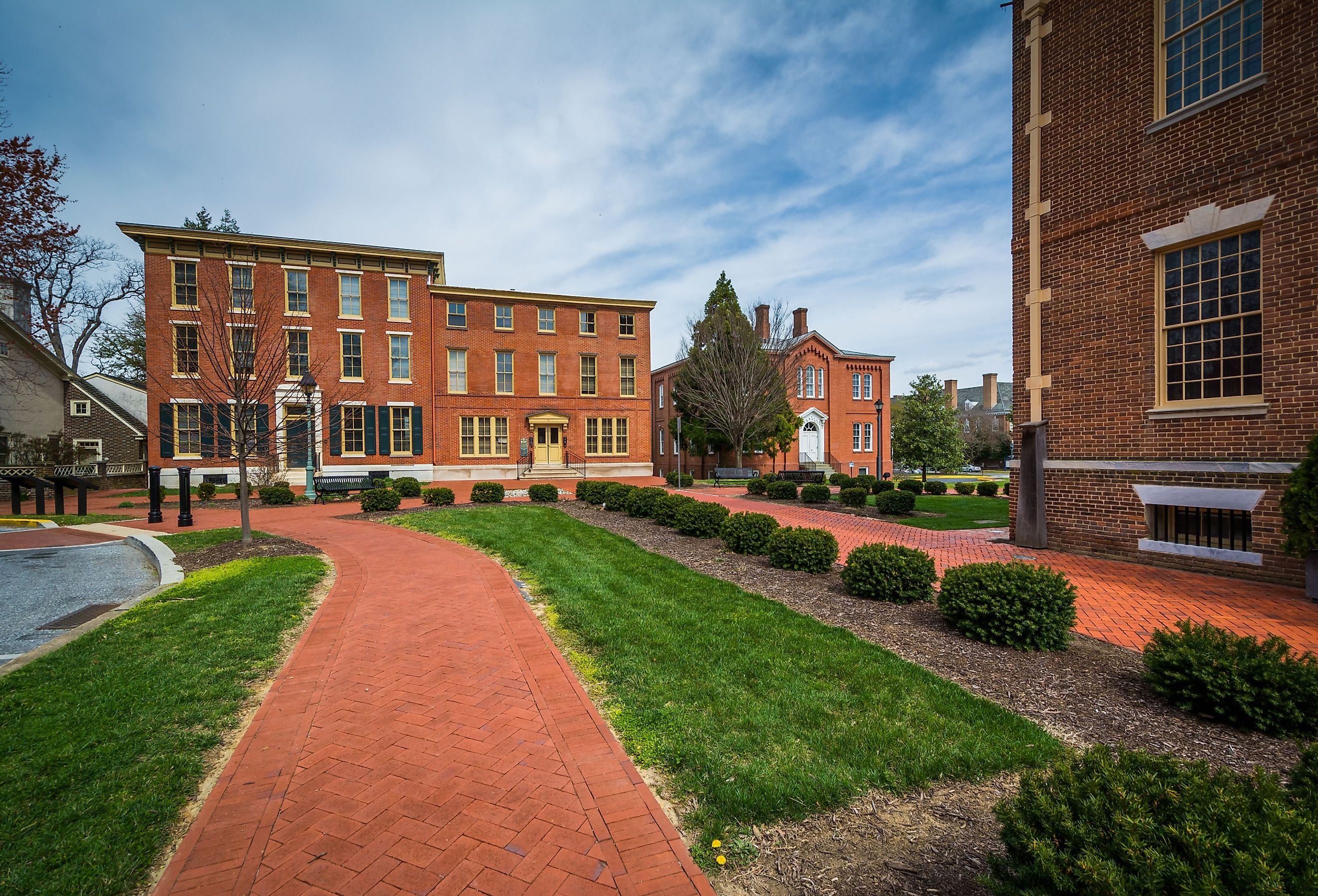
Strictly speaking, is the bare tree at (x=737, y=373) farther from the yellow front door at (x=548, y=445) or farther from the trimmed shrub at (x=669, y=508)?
the trimmed shrub at (x=669, y=508)

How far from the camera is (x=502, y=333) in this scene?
3072 centimetres

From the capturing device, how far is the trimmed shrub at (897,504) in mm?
15609

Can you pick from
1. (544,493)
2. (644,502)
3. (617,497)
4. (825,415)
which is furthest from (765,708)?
(825,415)

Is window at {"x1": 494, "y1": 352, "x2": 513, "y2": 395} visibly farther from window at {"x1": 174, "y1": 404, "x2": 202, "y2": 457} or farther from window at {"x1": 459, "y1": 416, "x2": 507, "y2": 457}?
window at {"x1": 174, "y1": 404, "x2": 202, "y2": 457}

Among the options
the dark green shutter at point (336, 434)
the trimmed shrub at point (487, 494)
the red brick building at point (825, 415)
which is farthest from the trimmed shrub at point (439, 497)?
the red brick building at point (825, 415)

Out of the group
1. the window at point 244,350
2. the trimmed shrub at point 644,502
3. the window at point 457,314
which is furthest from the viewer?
the window at point 457,314

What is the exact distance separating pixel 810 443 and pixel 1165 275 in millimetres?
30459

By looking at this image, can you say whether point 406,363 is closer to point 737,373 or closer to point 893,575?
point 737,373

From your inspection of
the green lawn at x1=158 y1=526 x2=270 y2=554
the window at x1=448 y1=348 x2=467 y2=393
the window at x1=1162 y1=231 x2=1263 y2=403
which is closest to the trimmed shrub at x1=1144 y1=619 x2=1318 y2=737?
the window at x1=1162 y1=231 x2=1263 y2=403

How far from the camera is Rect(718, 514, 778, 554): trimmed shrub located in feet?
31.4

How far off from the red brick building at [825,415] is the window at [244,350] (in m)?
26.2

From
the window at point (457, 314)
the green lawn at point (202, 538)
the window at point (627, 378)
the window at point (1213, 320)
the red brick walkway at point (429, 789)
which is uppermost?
the window at point (457, 314)

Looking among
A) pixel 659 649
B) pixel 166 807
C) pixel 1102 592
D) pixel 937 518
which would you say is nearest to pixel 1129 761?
pixel 659 649

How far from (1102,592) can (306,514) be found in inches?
714
